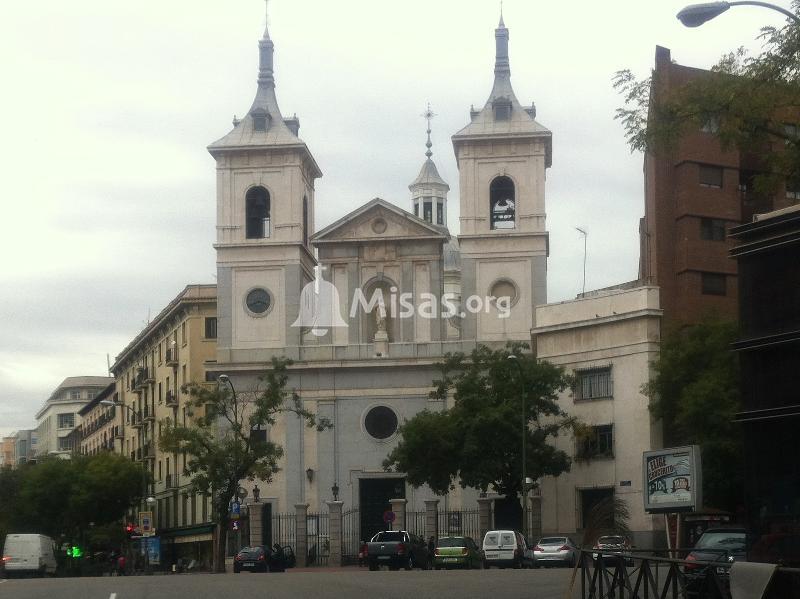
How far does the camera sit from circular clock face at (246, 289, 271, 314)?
244ft

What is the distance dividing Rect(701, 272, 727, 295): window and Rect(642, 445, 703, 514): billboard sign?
2851cm

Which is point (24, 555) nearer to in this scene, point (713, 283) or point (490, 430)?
point (490, 430)

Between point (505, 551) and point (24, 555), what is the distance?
20.9 m

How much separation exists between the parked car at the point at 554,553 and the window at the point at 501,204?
27.5 m

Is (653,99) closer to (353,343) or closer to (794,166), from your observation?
(794,166)

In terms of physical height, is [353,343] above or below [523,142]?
below

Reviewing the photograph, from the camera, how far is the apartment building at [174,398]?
83.8 meters

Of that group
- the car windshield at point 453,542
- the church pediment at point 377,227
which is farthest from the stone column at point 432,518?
the church pediment at point 377,227

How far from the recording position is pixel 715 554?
26.0m

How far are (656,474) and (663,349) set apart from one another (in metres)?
24.1

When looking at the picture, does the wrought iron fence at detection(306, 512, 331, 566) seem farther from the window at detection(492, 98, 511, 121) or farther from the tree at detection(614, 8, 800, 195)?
the tree at detection(614, 8, 800, 195)

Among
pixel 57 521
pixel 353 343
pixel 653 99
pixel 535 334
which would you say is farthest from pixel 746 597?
pixel 57 521

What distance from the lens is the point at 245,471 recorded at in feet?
185

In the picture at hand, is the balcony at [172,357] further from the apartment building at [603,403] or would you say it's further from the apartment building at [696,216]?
the apartment building at [696,216]
